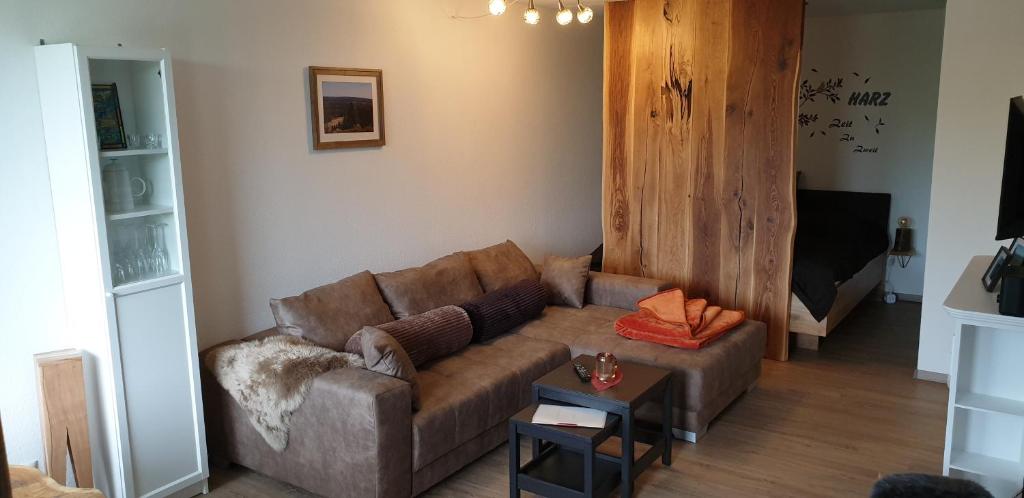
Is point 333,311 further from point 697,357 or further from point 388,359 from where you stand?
point 697,357

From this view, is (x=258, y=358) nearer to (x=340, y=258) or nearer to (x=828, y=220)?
(x=340, y=258)

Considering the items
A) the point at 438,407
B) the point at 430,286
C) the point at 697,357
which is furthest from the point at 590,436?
the point at 430,286

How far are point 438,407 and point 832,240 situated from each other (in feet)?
12.2

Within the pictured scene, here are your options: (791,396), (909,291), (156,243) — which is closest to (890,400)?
(791,396)

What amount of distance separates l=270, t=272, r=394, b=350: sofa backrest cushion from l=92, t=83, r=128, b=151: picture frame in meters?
0.95

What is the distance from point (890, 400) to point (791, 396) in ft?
1.71

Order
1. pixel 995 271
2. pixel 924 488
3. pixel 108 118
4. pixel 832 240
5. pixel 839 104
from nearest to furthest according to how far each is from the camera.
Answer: pixel 924 488 → pixel 995 271 → pixel 108 118 → pixel 832 240 → pixel 839 104

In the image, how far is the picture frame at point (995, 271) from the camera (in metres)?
2.71

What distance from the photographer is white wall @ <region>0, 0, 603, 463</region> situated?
287cm

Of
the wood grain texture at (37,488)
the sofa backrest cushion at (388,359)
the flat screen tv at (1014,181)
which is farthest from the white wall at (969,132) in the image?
A: the wood grain texture at (37,488)

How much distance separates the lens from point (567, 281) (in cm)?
471

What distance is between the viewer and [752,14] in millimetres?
4559

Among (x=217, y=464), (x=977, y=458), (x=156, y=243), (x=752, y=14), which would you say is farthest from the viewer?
(x=752, y=14)

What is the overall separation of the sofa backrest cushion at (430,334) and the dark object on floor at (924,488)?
6.90ft
